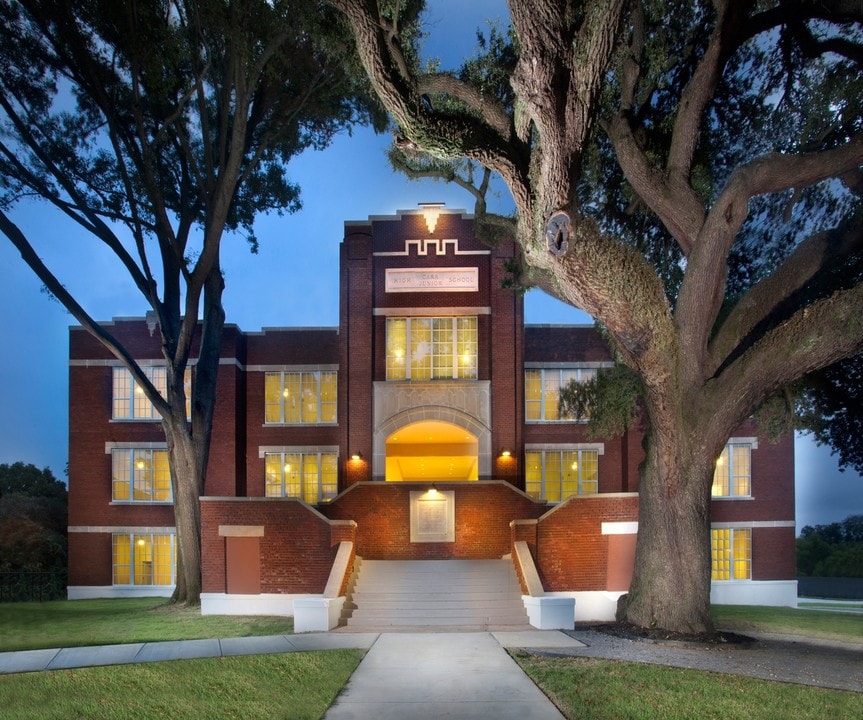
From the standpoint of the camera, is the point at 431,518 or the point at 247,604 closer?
the point at 247,604

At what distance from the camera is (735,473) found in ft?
90.7

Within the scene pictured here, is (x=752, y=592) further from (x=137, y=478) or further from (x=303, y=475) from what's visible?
(x=137, y=478)

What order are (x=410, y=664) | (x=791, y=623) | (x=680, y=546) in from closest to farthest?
1. (x=410, y=664)
2. (x=680, y=546)
3. (x=791, y=623)

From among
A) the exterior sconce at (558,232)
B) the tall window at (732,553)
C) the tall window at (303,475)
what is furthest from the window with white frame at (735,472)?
the exterior sconce at (558,232)

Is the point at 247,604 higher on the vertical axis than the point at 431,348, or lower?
lower

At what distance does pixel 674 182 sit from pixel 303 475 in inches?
706

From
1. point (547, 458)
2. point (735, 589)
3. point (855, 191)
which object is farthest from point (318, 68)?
point (735, 589)

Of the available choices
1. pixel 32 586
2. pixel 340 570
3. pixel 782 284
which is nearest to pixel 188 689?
pixel 340 570

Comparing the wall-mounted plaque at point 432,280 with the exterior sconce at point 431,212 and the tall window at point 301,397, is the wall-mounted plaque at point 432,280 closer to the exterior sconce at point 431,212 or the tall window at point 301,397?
the exterior sconce at point 431,212

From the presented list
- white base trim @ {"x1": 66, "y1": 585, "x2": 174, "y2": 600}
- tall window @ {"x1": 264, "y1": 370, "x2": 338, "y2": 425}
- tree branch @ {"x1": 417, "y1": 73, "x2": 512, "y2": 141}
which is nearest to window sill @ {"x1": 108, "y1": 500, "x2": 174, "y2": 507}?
white base trim @ {"x1": 66, "y1": 585, "x2": 174, "y2": 600}

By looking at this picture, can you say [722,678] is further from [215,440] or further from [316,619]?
[215,440]

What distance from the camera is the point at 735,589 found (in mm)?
26906

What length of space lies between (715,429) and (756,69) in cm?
858

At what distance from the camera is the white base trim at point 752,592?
88.1 ft
